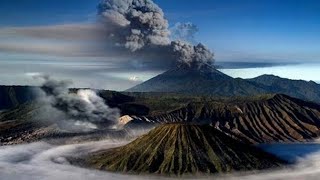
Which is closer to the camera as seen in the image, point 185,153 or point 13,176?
point 13,176

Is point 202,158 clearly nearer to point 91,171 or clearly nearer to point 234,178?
point 234,178

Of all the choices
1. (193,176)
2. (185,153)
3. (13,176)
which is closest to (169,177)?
(193,176)

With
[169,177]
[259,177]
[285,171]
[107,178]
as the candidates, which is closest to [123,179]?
[107,178]

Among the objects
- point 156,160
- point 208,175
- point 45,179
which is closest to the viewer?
point 45,179

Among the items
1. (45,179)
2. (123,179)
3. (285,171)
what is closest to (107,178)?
(123,179)

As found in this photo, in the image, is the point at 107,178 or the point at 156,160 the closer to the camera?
the point at 107,178

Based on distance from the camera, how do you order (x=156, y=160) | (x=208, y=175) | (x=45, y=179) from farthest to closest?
(x=156, y=160) < (x=208, y=175) < (x=45, y=179)

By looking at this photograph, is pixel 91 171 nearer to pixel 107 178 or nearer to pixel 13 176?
pixel 107 178

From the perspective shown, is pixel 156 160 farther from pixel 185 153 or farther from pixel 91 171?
pixel 91 171
